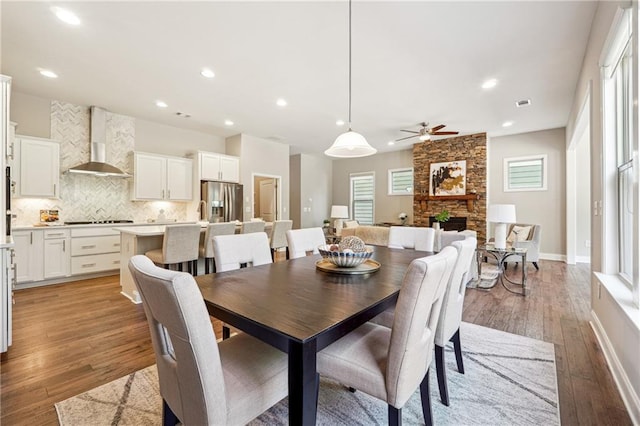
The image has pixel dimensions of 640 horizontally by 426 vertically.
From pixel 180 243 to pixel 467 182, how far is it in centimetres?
634

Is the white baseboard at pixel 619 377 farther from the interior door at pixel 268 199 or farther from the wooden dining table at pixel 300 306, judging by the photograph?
the interior door at pixel 268 199

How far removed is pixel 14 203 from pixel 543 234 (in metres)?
10.0

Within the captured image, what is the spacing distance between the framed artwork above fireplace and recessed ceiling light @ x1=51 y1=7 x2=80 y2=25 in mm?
6968

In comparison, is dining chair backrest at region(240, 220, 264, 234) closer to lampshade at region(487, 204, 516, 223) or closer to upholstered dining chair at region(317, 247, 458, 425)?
upholstered dining chair at region(317, 247, 458, 425)

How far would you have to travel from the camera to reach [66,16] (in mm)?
2547

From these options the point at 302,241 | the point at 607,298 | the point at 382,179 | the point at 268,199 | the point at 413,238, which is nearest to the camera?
the point at 607,298

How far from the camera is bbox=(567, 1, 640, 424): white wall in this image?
156cm

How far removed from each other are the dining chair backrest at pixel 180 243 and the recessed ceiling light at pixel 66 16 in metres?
2.13

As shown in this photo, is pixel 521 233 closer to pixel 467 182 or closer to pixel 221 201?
pixel 467 182

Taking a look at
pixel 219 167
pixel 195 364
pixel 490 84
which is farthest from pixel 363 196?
pixel 195 364

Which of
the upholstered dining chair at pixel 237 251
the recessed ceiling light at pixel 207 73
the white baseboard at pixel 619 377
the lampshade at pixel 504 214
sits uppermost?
the recessed ceiling light at pixel 207 73

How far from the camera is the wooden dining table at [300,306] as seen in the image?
948 millimetres

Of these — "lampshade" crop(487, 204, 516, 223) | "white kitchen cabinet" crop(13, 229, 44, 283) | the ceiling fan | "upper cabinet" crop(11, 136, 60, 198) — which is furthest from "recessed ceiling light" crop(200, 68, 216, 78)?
"lampshade" crop(487, 204, 516, 223)

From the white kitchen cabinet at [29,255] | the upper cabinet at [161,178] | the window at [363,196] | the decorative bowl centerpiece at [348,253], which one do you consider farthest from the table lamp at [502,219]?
the white kitchen cabinet at [29,255]
